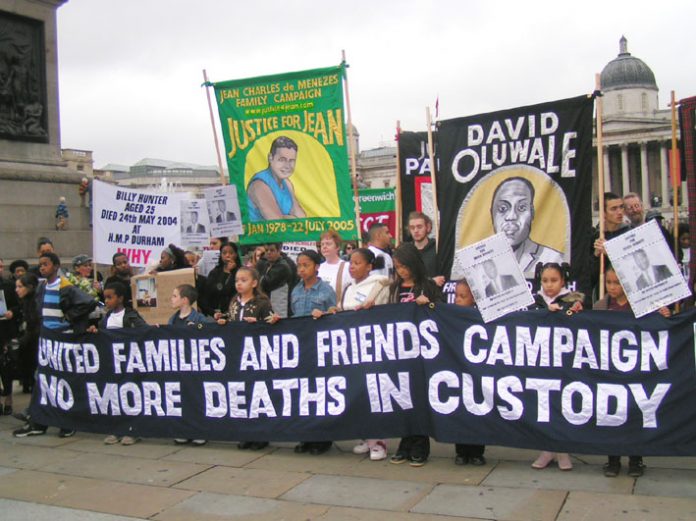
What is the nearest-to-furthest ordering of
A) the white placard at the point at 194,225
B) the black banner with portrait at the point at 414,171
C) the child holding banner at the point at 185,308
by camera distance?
the child holding banner at the point at 185,308 → the black banner with portrait at the point at 414,171 → the white placard at the point at 194,225

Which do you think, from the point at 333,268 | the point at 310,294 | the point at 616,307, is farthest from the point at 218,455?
the point at 616,307

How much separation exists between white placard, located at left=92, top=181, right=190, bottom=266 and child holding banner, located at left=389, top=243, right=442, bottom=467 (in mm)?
4589

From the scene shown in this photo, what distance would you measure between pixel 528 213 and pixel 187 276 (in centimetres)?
358

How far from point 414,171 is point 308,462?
15.1ft

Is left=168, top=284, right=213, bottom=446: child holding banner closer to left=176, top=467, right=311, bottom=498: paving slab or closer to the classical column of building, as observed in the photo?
left=176, top=467, right=311, bottom=498: paving slab

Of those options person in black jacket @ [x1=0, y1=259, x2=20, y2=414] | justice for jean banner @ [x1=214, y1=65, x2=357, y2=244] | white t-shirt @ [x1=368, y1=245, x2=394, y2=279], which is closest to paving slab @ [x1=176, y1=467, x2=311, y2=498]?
white t-shirt @ [x1=368, y1=245, x2=394, y2=279]

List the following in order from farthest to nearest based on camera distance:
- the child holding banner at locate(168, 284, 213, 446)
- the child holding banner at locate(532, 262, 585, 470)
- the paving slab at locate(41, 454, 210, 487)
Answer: the child holding banner at locate(168, 284, 213, 446)
the paving slab at locate(41, 454, 210, 487)
the child holding banner at locate(532, 262, 585, 470)

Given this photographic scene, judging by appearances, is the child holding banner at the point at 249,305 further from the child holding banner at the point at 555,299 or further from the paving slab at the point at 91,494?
the child holding banner at the point at 555,299

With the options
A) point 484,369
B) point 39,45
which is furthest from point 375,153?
point 484,369

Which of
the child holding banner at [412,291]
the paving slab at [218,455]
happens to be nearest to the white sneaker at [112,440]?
the paving slab at [218,455]

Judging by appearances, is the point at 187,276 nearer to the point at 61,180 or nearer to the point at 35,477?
the point at 35,477

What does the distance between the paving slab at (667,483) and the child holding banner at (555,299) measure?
545mm

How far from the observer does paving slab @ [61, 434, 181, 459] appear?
653 centimetres

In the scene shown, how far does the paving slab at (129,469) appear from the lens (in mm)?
5758
